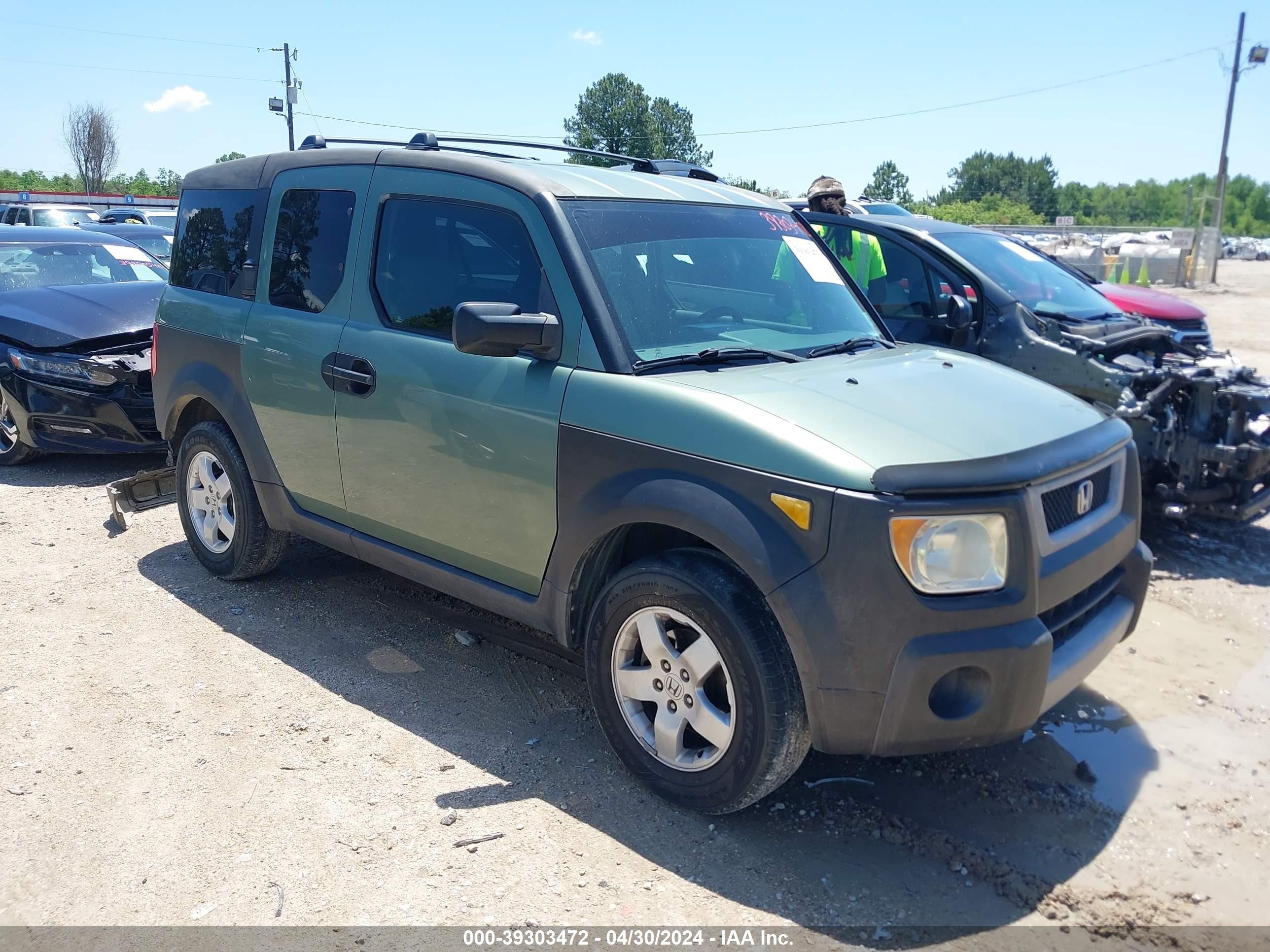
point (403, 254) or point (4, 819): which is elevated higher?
point (403, 254)

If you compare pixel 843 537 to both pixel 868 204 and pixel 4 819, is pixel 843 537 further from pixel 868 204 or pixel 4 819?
pixel 868 204

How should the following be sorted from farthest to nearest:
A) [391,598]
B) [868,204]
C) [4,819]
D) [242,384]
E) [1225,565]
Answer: [868,204] → [1225,565] → [391,598] → [242,384] → [4,819]

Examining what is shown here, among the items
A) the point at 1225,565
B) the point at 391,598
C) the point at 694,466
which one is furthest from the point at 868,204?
the point at 694,466

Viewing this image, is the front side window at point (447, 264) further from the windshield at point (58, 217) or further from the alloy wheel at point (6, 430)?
the windshield at point (58, 217)

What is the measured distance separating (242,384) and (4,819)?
216cm

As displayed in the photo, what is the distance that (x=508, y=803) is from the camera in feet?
11.3

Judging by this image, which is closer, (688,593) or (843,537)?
(843,537)

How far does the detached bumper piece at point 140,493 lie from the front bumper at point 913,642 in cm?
465

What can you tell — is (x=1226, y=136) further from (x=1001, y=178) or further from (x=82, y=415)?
(x=1001, y=178)

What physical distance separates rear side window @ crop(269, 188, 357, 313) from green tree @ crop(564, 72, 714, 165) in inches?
3112

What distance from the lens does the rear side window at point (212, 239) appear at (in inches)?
195

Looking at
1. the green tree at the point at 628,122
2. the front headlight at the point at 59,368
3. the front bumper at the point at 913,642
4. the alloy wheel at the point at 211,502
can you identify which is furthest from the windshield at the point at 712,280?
the green tree at the point at 628,122

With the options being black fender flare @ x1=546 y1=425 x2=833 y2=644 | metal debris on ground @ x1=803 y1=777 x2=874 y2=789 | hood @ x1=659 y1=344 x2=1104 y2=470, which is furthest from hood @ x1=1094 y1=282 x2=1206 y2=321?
black fender flare @ x1=546 y1=425 x2=833 y2=644

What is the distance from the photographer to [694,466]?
315cm
